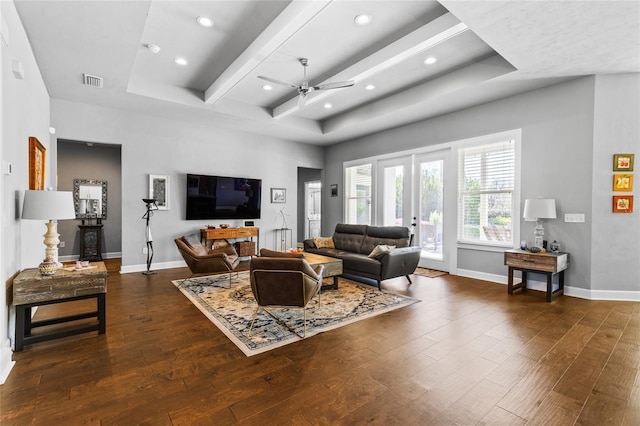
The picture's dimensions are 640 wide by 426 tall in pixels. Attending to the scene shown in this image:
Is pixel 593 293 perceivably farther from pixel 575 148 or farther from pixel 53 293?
pixel 53 293

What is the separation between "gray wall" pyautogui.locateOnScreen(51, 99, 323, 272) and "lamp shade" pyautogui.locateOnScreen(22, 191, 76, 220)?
3259 mm

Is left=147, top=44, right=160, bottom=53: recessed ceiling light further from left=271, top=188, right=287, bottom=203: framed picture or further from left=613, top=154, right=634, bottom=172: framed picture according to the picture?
left=613, top=154, right=634, bottom=172: framed picture

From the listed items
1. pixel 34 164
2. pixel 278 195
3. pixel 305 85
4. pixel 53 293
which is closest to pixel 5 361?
pixel 53 293

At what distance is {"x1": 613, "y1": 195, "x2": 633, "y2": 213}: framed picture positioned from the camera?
4.12 metres

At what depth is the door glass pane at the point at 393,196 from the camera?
6824mm

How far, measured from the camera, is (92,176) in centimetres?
724

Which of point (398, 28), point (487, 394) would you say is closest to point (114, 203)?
point (398, 28)

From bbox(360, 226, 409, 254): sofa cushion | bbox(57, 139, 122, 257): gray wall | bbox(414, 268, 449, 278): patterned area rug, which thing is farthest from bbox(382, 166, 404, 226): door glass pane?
bbox(57, 139, 122, 257): gray wall

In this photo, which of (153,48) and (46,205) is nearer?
(46,205)

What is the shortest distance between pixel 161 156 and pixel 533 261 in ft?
22.0

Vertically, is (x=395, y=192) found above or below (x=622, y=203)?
above

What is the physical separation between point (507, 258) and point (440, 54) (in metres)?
3.06

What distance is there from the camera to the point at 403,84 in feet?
17.1

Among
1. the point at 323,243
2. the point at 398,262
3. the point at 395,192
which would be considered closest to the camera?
the point at 398,262
